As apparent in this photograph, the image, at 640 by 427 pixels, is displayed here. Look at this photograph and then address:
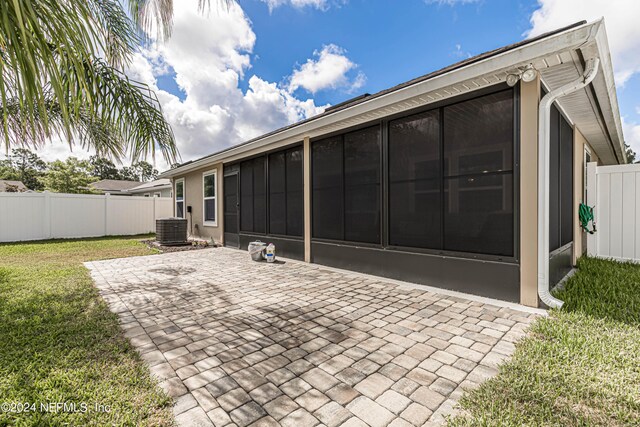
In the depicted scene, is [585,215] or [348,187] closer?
[348,187]

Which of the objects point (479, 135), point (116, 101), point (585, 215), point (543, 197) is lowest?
point (585, 215)

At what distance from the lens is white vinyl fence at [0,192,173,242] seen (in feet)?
32.9

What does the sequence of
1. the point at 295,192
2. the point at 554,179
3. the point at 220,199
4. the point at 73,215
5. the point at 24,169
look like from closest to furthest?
1. the point at 554,179
2. the point at 295,192
3. the point at 220,199
4. the point at 73,215
5. the point at 24,169

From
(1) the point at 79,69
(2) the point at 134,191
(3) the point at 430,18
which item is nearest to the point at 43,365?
(1) the point at 79,69

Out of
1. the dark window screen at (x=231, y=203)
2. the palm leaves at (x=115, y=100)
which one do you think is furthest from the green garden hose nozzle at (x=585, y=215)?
the dark window screen at (x=231, y=203)

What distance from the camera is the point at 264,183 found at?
7.39 metres

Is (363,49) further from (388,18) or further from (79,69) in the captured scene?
(79,69)

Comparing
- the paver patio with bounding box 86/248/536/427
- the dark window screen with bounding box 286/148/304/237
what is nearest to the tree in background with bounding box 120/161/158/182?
the dark window screen with bounding box 286/148/304/237

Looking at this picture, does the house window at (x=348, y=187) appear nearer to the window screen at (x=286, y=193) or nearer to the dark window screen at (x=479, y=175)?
the window screen at (x=286, y=193)

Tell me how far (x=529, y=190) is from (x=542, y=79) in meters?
1.44

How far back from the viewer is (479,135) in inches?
143

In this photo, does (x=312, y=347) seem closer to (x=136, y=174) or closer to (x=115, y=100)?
(x=115, y=100)

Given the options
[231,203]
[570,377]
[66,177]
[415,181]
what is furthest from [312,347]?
[66,177]

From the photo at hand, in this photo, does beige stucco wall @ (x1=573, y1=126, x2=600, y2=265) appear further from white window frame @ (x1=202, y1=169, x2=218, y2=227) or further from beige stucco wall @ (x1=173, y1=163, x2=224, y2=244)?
white window frame @ (x1=202, y1=169, x2=218, y2=227)
